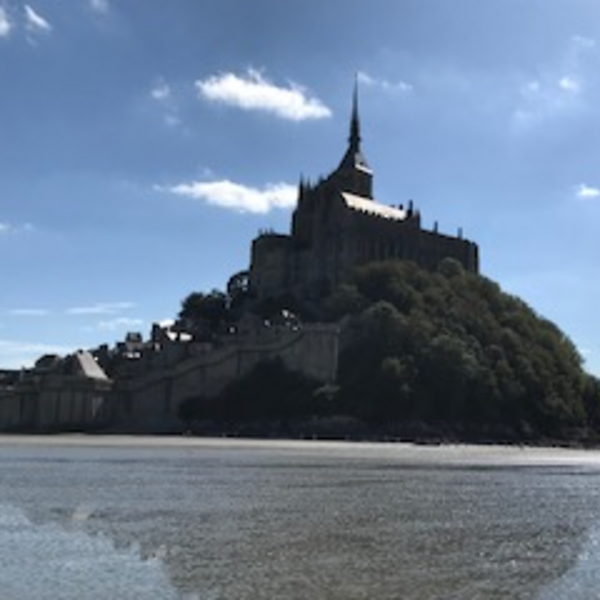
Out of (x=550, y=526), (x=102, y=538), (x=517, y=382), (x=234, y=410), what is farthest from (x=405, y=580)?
(x=517, y=382)

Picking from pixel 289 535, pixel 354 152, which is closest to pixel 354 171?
pixel 354 152

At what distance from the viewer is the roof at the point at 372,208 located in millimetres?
116625

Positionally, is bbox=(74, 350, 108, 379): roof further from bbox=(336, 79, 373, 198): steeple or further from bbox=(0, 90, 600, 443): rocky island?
bbox=(336, 79, 373, 198): steeple

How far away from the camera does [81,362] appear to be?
88.9 metres

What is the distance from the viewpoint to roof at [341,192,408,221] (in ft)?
383

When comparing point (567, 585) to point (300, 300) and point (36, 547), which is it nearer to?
point (36, 547)

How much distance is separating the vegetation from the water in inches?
1924

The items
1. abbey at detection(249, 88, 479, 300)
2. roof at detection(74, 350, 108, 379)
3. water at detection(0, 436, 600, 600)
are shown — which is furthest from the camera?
abbey at detection(249, 88, 479, 300)

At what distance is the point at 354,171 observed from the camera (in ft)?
414

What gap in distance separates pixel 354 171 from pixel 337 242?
15.6 metres

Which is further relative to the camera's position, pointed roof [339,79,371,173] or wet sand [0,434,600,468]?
pointed roof [339,79,371,173]

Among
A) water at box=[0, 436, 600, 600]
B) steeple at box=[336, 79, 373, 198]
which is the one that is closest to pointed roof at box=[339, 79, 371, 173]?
steeple at box=[336, 79, 373, 198]

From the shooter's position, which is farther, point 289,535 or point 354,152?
point 354,152

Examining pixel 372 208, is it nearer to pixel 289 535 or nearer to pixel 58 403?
pixel 58 403
